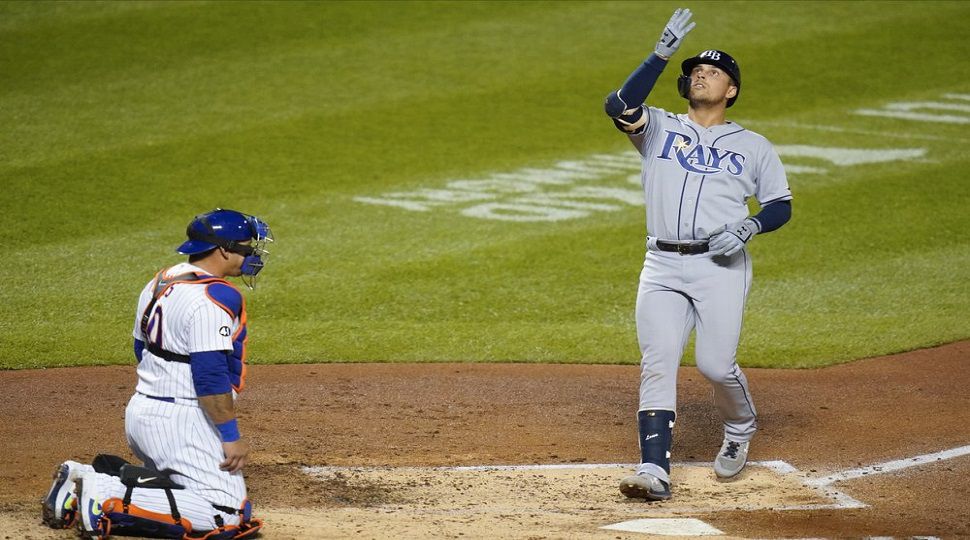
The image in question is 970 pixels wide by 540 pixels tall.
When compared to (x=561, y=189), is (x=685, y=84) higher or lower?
higher

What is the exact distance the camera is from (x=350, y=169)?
39.1ft

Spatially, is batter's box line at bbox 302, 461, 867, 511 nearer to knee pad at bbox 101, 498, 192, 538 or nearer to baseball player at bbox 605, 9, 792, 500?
baseball player at bbox 605, 9, 792, 500

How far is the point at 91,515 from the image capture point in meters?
4.40

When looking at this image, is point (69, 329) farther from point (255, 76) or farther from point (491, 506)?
point (255, 76)

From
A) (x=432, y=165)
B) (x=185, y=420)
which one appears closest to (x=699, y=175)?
(x=185, y=420)

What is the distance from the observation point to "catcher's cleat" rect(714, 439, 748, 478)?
5.51m

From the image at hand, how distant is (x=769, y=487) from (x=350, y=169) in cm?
725

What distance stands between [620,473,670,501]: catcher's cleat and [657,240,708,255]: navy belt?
991 millimetres

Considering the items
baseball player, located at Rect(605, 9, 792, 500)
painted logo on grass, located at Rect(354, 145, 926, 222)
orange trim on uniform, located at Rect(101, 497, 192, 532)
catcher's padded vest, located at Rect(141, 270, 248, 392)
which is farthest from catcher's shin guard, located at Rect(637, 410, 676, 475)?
painted logo on grass, located at Rect(354, 145, 926, 222)

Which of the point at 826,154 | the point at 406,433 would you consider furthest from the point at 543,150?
the point at 406,433

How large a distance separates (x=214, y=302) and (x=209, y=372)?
10.2 inches

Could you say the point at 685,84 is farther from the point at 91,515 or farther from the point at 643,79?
the point at 91,515

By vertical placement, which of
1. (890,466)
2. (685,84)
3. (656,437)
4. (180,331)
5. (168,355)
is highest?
(685,84)

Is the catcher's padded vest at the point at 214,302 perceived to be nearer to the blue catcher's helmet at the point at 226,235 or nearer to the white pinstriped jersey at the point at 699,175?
the blue catcher's helmet at the point at 226,235
